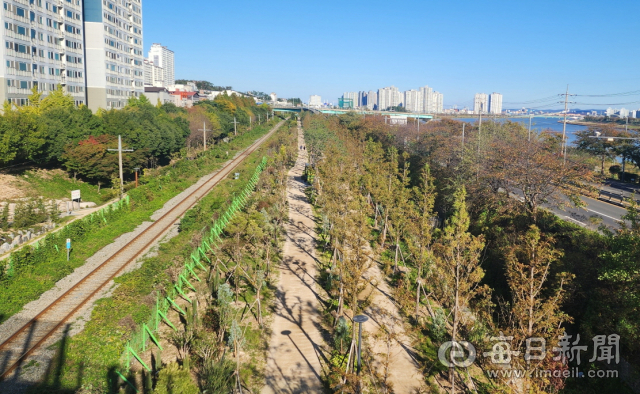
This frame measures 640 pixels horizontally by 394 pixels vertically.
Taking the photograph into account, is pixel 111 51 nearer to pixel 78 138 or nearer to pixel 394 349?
pixel 78 138

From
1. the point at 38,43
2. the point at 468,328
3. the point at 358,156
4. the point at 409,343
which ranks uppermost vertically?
the point at 38,43

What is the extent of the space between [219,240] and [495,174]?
12.9m

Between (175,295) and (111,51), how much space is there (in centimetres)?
4881

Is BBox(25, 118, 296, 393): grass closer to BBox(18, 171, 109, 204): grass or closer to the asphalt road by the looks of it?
BBox(18, 171, 109, 204): grass

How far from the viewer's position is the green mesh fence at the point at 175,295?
1184 cm

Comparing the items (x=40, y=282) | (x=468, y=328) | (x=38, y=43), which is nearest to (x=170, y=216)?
(x=40, y=282)

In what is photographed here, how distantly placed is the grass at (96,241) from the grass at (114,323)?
2235 millimetres

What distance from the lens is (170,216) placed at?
82.3 ft

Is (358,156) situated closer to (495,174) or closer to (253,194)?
(253,194)

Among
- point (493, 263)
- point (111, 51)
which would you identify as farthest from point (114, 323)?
point (111, 51)

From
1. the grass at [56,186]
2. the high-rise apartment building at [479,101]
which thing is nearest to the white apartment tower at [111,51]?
the grass at [56,186]

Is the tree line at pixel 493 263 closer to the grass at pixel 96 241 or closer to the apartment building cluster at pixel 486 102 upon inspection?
the grass at pixel 96 241

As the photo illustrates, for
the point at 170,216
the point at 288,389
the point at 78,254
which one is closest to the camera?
the point at 288,389

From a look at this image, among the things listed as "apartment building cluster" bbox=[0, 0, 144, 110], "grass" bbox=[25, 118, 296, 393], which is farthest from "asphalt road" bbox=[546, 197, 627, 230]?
"apartment building cluster" bbox=[0, 0, 144, 110]
